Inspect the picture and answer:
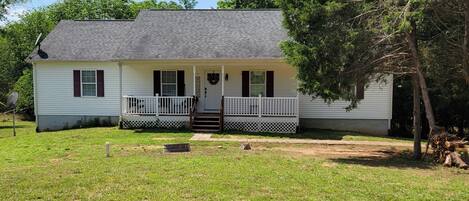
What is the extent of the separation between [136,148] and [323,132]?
29.3 ft

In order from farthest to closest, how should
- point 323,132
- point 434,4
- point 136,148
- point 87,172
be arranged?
1. point 323,132
2. point 136,148
3. point 434,4
4. point 87,172

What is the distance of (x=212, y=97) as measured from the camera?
73.4 ft

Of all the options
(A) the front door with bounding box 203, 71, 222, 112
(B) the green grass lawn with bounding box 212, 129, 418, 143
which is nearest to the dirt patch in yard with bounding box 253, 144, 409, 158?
(B) the green grass lawn with bounding box 212, 129, 418, 143

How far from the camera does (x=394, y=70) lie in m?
13.6

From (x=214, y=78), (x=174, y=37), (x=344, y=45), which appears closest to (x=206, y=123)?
(x=214, y=78)

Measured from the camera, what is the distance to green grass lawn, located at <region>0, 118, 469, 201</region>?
27.1ft

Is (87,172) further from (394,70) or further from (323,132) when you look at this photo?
(323,132)

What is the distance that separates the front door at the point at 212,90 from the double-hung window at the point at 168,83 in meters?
1.52

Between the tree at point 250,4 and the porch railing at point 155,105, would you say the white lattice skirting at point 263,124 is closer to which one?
the porch railing at point 155,105

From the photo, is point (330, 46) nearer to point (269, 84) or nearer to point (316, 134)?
point (316, 134)

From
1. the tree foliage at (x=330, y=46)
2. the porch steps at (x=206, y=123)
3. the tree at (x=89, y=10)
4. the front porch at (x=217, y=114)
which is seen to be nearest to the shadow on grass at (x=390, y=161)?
the tree foliage at (x=330, y=46)

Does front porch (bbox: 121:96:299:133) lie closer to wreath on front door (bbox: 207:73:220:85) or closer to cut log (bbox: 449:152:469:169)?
wreath on front door (bbox: 207:73:220:85)

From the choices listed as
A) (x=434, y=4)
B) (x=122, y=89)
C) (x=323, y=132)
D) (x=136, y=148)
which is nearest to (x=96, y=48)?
(x=122, y=89)

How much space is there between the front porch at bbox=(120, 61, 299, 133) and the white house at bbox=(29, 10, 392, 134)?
0.04 m
